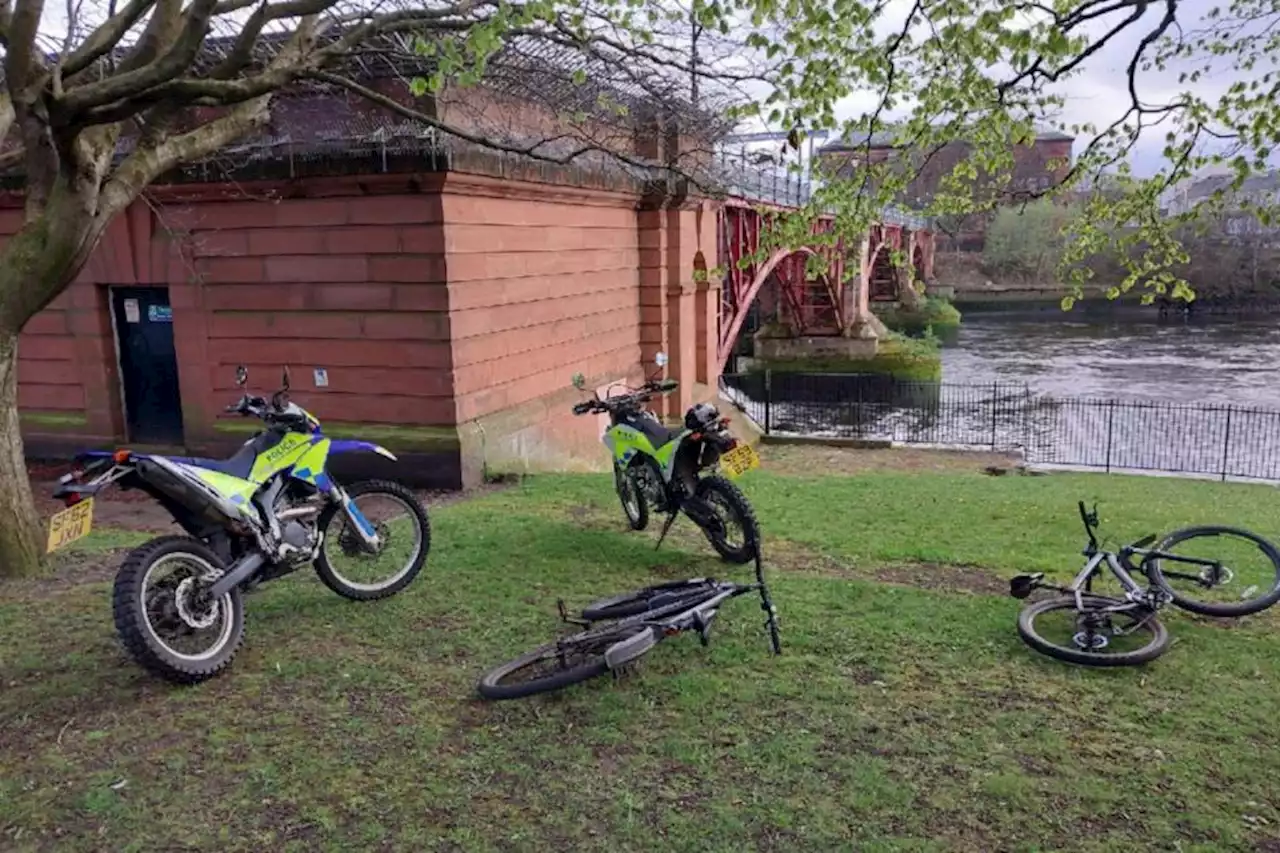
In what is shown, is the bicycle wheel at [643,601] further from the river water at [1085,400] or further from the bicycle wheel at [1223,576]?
the river water at [1085,400]

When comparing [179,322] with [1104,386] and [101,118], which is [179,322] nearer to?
[101,118]

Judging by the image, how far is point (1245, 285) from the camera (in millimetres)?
57781

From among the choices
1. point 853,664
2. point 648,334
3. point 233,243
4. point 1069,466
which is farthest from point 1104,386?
point 853,664

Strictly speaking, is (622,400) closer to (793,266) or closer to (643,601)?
(643,601)

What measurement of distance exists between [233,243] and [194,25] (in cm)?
634

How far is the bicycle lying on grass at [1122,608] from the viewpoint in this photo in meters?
4.65

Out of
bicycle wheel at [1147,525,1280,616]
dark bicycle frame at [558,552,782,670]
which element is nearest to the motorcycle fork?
dark bicycle frame at [558,552,782,670]

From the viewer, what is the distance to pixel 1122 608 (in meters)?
4.87

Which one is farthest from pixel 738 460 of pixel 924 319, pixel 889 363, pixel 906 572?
pixel 924 319

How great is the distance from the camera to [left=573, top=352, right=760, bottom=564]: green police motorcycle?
6348mm

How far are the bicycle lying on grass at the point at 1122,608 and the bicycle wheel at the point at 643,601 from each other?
164cm

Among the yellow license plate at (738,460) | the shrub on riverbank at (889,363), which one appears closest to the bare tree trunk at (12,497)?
the yellow license plate at (738,460)

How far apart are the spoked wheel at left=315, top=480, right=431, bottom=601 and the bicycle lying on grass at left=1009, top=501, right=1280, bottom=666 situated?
11.2ft

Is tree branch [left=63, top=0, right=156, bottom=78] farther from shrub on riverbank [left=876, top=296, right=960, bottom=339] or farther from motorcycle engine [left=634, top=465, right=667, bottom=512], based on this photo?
shrub on riverbank [left=876, top=296, right=960, bottom=339]
